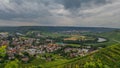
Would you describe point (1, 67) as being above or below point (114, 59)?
below

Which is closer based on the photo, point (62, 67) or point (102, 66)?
point (102, 66)

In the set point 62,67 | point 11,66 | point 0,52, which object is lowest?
point 62,67

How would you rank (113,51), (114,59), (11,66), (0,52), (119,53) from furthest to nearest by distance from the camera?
(113,51), (119,53), (114,59), (11,66), (0,52)

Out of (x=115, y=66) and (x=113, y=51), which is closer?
(x=115, y=66)

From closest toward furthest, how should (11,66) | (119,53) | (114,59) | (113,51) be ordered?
(11,66) < (114,59) < (119,53) < (113,51)

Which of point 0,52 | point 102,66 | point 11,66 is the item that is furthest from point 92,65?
point 0,52

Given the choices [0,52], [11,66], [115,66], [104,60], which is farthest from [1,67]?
[0,52]

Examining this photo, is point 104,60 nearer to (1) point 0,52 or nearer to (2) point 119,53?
(2) point 119,53

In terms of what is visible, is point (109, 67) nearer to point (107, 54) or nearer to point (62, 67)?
point (107, 54)

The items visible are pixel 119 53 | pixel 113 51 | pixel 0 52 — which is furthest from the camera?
pixel 113 51
